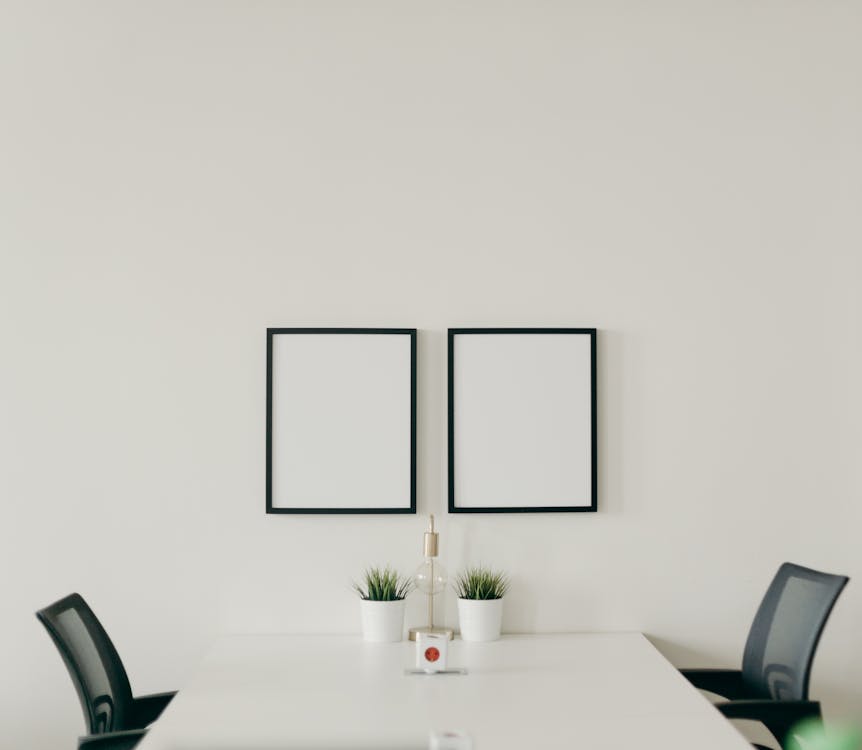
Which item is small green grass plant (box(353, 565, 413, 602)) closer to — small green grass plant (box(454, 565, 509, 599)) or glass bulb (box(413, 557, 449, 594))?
glass bulb (box(413, 557, 449, 594))

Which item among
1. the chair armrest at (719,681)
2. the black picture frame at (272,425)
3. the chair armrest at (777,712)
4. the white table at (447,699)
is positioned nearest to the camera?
the white table at (447,699)

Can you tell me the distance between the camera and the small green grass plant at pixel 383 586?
275 cm

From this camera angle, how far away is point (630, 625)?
291cm

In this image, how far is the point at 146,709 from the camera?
2430mm

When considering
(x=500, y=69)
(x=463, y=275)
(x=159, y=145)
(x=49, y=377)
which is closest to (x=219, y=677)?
(x=49, y=377)

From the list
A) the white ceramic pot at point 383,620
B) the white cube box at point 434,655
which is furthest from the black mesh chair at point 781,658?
the white ceramic pot at point 383,620

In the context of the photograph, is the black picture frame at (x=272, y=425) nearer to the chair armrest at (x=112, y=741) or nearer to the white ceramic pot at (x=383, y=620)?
the white ceramic pot at (x=383, y=620)

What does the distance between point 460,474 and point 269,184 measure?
108 centimetres

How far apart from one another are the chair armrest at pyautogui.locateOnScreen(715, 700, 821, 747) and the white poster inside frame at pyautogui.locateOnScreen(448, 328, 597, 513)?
0.80 m

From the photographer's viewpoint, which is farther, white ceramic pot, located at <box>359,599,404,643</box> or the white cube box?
white ceramic pot, located at <box>359,599,404,643</box>

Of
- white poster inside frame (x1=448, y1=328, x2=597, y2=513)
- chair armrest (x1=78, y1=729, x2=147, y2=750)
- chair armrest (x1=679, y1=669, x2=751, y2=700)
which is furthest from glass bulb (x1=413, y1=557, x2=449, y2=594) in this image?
chair armrest (x1=78, y1=729, x2=147, y2=750)

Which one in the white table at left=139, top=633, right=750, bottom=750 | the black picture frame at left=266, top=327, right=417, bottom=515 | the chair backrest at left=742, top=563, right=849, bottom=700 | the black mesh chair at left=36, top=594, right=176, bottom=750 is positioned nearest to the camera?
the white table at left=139, top=633, right=750, bottom=750

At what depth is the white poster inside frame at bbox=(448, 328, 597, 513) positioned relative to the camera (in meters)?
2.89

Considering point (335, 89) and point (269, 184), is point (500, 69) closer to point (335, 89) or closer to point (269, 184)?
point (335, 89)
